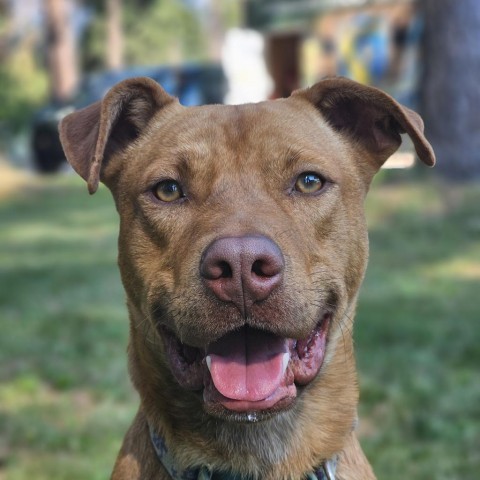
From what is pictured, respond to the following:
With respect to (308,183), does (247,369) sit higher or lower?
lower

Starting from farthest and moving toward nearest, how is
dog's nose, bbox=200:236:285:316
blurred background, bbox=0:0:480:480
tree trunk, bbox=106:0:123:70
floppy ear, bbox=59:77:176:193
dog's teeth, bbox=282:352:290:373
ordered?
1. tree trunk, bbox=106:0:123:70
2. blurred background, bbox=0:0:480:480
3. floppy ear, bbox=59:77:176:193
4. dog's teeth, bbox=282:352:290:373
5. dog's nose, bbox=200:236:285:316

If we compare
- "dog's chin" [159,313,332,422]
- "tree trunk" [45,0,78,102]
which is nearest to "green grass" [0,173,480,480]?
"dog's chin" [159,313,332,422]

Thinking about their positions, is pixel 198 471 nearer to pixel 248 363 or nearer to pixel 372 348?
pixel 248 363

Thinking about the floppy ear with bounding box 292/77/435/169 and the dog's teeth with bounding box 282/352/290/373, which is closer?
the dog's teeth with bounding box 282/352/290/373

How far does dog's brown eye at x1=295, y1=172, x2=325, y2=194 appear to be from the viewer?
3576 millimetres

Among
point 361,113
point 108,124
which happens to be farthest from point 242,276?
point 361,113

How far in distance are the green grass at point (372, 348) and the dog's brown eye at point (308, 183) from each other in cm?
232

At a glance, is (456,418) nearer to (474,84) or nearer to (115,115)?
(115,115)

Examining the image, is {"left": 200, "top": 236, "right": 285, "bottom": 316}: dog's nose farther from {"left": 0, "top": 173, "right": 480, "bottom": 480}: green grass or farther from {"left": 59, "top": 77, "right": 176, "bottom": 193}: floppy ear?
{"left": 0, "top": 173, "right": 480, "bottom": 480}: green grass

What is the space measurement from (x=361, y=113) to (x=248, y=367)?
1459 mm

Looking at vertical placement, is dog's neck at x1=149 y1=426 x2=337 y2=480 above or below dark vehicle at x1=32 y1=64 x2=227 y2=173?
above

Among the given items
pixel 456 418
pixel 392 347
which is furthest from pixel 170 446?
pixel 392 347

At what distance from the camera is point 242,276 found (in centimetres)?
296

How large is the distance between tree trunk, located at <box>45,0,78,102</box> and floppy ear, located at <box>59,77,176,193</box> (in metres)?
24.1
